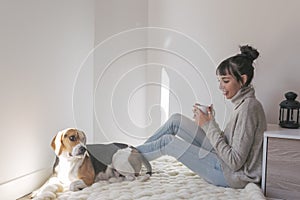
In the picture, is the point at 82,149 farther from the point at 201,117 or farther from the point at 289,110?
the point at 289,110

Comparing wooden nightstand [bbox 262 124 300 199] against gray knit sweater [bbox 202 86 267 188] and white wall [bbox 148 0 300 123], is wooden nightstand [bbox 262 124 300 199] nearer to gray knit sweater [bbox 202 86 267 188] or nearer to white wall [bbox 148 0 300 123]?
gray knit sweater [bbox 202 86 267 188]

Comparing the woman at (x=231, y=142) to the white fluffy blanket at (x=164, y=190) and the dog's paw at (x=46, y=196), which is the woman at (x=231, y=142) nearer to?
the white fluffy blanket at (x=164, y=190)

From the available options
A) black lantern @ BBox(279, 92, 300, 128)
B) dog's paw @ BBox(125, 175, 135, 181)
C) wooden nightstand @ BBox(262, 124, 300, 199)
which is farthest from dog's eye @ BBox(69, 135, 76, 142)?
black lantern @ BBox(279, 92, 300, 128)

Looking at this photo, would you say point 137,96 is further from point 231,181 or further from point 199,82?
point 231,181

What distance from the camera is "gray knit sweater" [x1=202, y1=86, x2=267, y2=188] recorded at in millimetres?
1788

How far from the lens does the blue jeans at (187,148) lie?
6.27 ft

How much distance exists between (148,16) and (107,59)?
463mm

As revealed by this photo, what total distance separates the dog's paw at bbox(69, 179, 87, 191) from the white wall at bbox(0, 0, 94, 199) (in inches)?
10.3

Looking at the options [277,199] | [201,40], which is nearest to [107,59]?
[201,40]

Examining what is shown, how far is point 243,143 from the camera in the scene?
1.78 metres

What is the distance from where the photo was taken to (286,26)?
2.27 m

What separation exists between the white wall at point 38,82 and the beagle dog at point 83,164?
0.45ft

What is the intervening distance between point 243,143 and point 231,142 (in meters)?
0.09

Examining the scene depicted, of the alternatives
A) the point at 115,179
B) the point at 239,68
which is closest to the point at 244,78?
the point at 239,68
